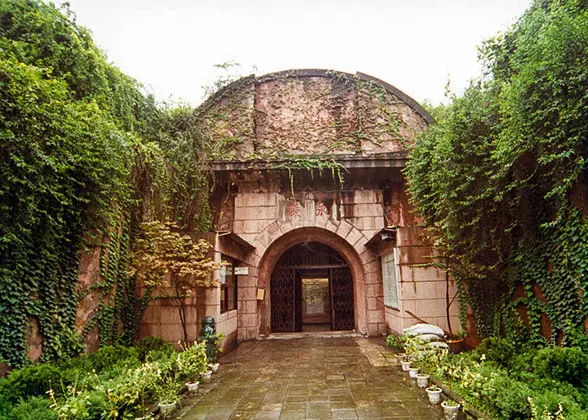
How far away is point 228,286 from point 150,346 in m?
2.51

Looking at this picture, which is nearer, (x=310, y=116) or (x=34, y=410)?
(x=34, y=410)

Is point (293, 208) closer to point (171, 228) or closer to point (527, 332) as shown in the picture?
point (171, 228)

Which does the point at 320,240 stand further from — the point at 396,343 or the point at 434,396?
the point at 434,396

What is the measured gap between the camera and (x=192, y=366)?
5414mm

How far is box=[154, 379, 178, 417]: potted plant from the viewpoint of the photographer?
4.24m

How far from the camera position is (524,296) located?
5.78m

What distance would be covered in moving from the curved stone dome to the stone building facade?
31mm

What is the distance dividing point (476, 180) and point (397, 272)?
109 inches


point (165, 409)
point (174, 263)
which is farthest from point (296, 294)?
point (165, 409)

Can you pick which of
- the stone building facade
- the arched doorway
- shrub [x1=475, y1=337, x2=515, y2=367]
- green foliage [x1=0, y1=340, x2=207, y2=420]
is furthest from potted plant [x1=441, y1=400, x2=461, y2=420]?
the arched doorway

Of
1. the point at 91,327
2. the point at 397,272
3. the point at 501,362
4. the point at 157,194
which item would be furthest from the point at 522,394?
the point at 157,194

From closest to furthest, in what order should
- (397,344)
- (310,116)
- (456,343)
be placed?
(456,343) < (397,344) < (310,116)

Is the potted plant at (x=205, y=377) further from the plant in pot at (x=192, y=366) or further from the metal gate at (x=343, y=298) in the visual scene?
the metal gate at (x=343, y=298)

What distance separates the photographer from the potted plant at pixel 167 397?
424cm
